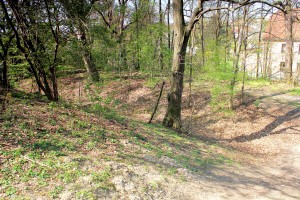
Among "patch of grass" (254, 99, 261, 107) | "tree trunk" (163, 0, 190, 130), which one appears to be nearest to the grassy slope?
"tree trunk" (163, 0, 190, 130)

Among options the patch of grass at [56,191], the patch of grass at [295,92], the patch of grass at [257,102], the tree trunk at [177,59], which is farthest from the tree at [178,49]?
the patch of grass at [295,92]

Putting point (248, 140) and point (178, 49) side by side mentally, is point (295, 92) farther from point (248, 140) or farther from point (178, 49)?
point (178, 49)

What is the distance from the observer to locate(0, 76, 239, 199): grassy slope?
3.79 meters

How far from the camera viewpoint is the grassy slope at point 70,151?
12.4 feet

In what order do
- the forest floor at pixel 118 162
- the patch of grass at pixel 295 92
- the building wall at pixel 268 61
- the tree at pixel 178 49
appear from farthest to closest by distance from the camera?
1. the patch of grass at pixel 295 92
2. the building wall at pixel 268 61
3. the tree at pixel 178 49
4. the forest floor at pixel 118 162

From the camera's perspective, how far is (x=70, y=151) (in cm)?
482

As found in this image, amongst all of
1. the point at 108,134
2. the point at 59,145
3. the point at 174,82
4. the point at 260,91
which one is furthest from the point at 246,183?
the point at 260,91

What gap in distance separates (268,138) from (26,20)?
10.3m

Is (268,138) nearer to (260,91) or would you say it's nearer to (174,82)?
(174,82)

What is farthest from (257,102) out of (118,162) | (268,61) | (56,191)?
(268,61)

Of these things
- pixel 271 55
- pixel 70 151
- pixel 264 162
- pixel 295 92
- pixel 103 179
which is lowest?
pixel 264 162

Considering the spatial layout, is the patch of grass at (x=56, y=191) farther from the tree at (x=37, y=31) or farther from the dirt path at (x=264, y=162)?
the tree at (x=37, y=31)

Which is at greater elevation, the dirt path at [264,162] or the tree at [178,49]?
the tree at [178,49]

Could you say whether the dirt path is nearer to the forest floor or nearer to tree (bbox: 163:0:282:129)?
the forest floor
